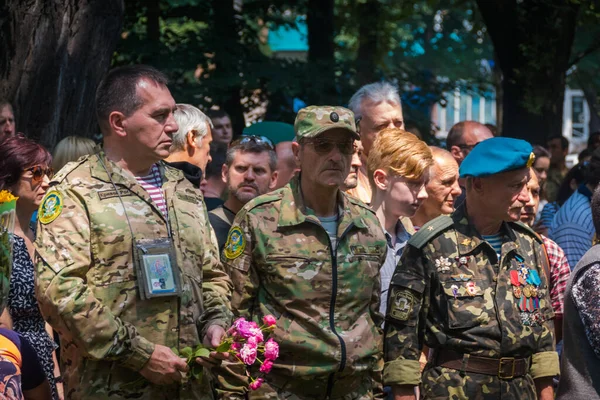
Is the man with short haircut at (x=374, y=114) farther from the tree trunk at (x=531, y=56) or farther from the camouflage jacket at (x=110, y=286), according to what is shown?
the tree trunk at (x=531, y=56)

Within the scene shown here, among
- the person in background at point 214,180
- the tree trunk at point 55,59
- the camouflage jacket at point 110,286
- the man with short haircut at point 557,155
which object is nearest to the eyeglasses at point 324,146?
the camouflage jacket at point 110,286

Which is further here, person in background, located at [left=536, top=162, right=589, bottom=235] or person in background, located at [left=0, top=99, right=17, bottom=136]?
person in background, located at [left=536, top=162, right=589, bottom=235]

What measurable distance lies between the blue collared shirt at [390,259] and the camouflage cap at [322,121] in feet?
3.65

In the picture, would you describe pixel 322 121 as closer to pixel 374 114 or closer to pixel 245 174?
pixel 245 174

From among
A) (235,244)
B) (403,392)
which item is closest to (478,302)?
(403,392)

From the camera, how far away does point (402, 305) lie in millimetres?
5355

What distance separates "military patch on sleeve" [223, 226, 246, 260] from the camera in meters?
5.17

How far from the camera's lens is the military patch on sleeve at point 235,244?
5.17 metres

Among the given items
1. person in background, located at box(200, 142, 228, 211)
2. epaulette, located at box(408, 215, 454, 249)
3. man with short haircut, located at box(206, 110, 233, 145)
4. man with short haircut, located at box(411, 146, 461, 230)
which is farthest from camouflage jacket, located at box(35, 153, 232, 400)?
man with short haircut, located at box(206, 110, 233, 145)

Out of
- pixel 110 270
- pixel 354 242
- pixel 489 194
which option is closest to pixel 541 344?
pixel 489 194

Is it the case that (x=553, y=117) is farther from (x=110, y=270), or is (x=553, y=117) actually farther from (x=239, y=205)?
(x=110, y=270)

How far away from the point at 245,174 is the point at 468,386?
233 cm

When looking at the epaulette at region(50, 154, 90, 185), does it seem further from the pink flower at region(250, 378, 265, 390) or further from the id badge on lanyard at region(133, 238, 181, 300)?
the pink flower at region(250, 378, 265, 390)

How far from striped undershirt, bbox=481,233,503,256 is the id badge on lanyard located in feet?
5.52
